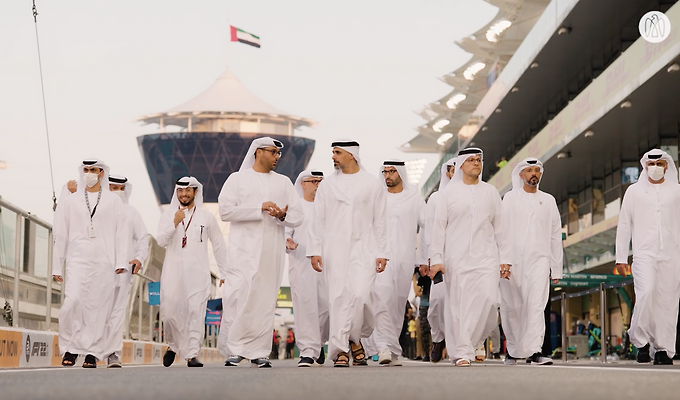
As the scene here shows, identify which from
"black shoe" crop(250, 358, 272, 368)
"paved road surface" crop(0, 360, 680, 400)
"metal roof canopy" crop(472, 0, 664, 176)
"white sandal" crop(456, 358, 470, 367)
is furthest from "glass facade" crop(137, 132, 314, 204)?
"paved road surface" crop(0, 360, 680, 400)

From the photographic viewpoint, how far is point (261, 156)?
38.5ft

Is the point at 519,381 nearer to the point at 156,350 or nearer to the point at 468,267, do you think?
the point at 468,267

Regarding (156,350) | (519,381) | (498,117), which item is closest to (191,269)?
(519,381)

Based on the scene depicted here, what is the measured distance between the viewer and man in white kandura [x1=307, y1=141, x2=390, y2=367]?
1092 cm

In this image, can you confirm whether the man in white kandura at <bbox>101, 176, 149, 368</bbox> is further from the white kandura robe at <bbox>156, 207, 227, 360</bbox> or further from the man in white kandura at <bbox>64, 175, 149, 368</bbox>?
the white kandura robe at <bbox>156, 207, 227, 360</bbox>

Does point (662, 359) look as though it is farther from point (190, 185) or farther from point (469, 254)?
point (190, 185)

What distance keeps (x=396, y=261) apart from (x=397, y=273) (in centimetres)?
14

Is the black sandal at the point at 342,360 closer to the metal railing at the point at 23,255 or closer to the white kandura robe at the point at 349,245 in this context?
the white kandura robe at the point at 349,245

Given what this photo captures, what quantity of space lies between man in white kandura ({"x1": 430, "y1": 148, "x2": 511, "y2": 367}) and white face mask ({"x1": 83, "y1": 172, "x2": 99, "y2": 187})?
3.77 meters

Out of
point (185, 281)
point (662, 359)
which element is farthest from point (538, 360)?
point (185, 281)

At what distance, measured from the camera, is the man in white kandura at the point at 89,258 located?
12336 millimetres

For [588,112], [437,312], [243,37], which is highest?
[243,37]

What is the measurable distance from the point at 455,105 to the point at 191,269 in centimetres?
5702

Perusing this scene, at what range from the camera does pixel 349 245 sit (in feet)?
37.0
